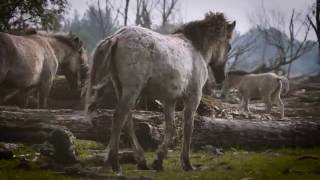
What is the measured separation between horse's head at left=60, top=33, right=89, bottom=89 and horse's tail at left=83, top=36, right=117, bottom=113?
548cm

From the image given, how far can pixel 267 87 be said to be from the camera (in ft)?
53.3

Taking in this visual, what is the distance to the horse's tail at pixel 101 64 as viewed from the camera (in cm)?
614

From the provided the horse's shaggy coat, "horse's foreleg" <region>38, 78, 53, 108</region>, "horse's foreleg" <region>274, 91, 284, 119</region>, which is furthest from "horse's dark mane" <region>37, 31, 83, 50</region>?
"horse's foreleg" <region>274, 91, 284, 119</region>

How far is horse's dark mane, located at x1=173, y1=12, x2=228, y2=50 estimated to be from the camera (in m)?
7.69

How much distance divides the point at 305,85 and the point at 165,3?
11.7 m

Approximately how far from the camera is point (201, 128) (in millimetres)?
9125

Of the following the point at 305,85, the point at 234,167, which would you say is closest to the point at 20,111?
the point at 234,167

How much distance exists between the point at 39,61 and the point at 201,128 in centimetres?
342

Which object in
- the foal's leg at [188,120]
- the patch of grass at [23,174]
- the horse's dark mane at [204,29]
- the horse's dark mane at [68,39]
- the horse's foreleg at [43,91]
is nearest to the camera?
the patch of grass at [23,174]

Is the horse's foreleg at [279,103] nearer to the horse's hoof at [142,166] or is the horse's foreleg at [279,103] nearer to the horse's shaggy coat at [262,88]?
the horse's shaggy coat at [262,88]

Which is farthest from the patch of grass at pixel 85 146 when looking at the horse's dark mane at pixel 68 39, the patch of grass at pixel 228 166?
the horse's dark mane at pixel 68 39

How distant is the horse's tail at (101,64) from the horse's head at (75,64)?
18.0ft

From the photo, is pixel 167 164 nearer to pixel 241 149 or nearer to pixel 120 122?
pixel 120 122

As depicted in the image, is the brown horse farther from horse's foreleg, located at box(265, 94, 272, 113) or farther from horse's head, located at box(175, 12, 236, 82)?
horse's foreleg, located at box(265, 94, 272, 113)
